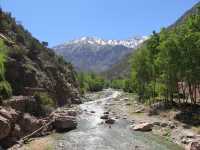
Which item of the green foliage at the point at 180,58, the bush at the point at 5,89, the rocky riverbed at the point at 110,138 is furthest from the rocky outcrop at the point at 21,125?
the green foliage at the point at 180,58

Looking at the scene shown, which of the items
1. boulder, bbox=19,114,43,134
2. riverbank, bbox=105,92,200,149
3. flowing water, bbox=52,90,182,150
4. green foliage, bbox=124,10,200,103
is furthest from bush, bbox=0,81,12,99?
green foliage, bbox=124,10,200,103

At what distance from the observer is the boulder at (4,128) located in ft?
137

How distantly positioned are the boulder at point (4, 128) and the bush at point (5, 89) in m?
8.74

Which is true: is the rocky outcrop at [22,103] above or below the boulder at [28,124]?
above

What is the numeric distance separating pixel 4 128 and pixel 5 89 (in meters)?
12.6

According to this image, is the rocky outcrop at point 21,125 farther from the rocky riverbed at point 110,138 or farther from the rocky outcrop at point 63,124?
the rocky riverbed at point 110,138

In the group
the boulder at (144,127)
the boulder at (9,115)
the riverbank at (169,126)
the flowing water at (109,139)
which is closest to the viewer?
the flowing water at (109,139)

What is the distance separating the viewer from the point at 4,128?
4209 centimetres

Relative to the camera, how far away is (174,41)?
60969mm

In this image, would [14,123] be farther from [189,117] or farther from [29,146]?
[189,117]

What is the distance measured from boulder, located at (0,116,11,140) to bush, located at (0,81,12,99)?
28.7ft

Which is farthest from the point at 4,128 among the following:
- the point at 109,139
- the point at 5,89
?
the point at 109,139

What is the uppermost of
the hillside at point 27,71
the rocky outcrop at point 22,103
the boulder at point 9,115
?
the hillside at point 27,71

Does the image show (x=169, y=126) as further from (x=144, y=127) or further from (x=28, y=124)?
(x=28, y=124)
